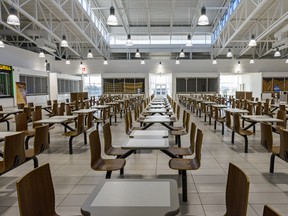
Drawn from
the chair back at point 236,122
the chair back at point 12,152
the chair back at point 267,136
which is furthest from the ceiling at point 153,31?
the chair back at point 12,152

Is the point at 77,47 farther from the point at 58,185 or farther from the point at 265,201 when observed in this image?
the point at 265,201

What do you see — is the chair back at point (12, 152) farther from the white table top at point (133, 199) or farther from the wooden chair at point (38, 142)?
the white table top at point (133, 199)

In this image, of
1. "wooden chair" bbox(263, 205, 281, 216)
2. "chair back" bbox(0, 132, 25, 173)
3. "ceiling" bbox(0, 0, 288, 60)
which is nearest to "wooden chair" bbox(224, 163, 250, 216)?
"wooden chair" bbox(263, 205, 281, 216)

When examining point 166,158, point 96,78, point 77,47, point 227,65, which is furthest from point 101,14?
point 166,158

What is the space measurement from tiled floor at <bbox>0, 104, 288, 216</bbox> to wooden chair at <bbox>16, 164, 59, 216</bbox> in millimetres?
1047

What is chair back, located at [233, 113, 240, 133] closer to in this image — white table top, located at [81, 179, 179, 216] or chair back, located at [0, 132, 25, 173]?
white table top, located at [81, 179, 179, 216]

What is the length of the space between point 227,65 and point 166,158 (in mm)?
18608

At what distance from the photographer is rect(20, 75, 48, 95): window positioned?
15.5m

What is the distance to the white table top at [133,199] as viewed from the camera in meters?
1.52

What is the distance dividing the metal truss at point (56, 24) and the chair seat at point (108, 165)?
7.06 m

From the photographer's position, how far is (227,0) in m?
14.2

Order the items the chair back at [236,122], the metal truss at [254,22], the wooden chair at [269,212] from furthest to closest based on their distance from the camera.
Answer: the metal truss at [254,22] < the chair back at [236,122] < the wooden chair at [269,212]

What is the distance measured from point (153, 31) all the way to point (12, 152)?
60.9 ft

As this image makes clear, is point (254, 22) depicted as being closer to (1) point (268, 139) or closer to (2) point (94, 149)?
(1) point (268, 139)
